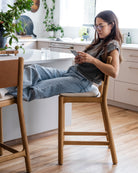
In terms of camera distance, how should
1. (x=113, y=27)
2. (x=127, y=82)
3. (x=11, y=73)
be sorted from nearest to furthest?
(x=11, y=73) → (x=113, y=27) → (x=127, y=82)

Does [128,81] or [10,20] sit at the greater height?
[10,20]

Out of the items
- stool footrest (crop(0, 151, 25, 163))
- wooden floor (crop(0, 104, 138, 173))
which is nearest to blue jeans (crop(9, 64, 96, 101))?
stool footrest (crop(0, 151, 25, 163))

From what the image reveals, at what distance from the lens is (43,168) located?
2379 millimetres

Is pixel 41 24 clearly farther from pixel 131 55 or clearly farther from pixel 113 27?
pixel 113 27

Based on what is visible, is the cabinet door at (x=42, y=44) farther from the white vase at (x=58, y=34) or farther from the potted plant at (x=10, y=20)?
the potted plant at (x=10, y=20)

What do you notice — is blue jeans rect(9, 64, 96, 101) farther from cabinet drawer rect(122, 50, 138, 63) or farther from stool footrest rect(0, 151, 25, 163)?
cabinet drawer rect(122, 50, 138, 63)

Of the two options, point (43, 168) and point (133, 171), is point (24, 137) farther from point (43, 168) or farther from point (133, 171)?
point (133, 171)

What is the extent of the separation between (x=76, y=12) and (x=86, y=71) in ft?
12.0

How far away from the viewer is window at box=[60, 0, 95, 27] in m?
5.53

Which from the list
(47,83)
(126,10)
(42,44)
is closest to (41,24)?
(42,44)

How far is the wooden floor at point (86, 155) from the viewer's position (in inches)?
93.3

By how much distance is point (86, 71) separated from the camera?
98.5 inches

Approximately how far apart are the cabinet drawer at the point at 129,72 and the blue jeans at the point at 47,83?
1673 mm

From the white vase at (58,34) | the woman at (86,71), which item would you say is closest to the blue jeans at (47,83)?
the woman at (86,71)
